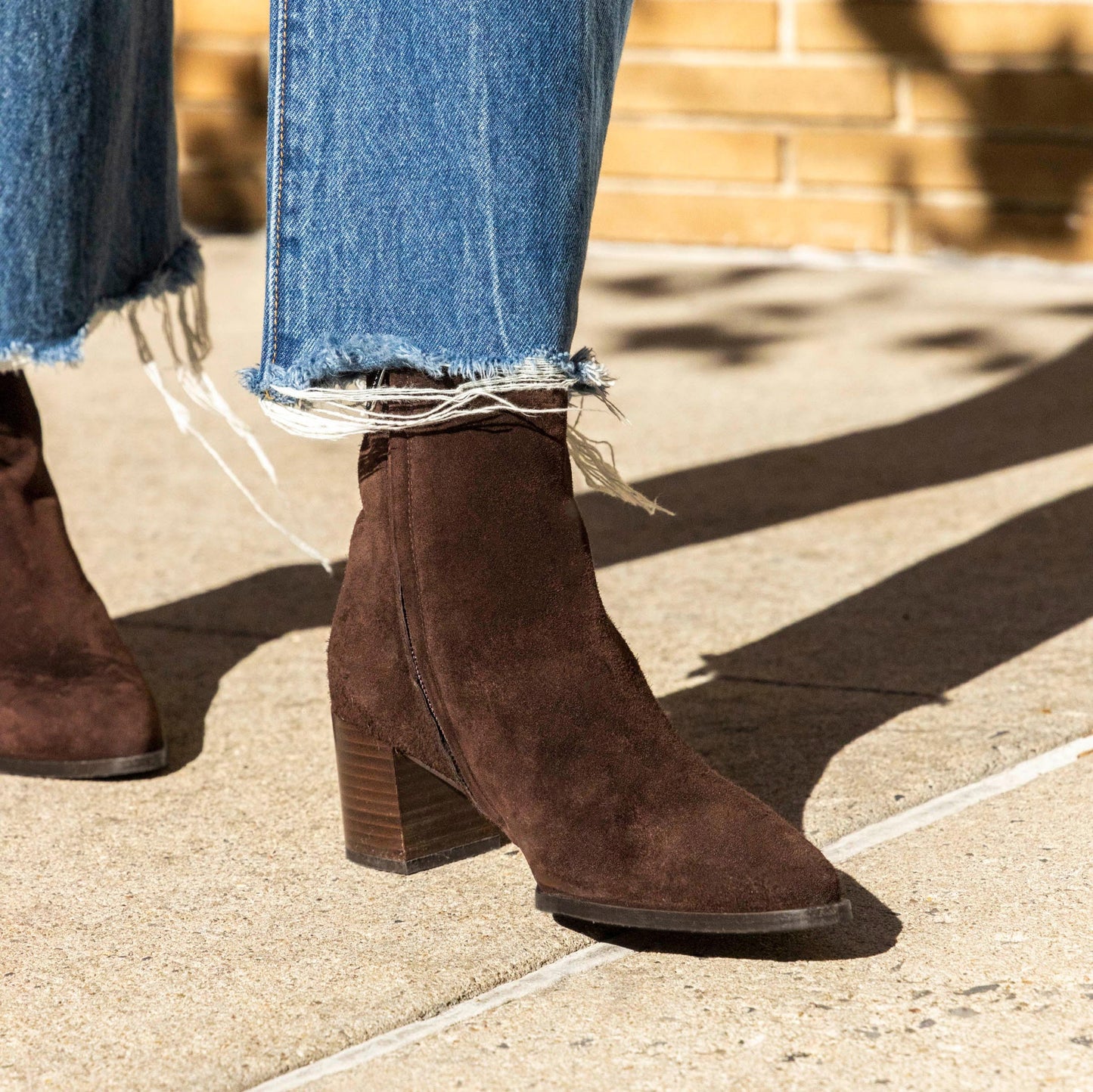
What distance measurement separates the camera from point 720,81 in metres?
4.74

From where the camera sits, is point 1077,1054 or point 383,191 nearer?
point 1077,1054

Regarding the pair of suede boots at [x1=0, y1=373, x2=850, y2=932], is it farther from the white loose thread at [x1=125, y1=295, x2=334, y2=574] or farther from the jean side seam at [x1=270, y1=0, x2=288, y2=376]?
the white loose thread at [x1=125, y1=295, x2=334, y2=574]

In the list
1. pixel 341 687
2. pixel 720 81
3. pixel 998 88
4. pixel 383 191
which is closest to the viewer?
pixel 383 191

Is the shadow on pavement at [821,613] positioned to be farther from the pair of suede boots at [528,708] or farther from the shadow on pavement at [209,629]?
the pair of suede boots at [528,708]

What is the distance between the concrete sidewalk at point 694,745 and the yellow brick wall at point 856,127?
1097 mm

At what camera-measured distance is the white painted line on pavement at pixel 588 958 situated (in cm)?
117

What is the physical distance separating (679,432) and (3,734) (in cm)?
176

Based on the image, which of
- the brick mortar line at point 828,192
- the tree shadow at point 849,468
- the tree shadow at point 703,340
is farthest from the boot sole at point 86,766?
the brick mortar line at point 828,192

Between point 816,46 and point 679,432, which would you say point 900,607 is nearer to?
point 679,432

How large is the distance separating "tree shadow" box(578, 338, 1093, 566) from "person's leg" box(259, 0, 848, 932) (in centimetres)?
111

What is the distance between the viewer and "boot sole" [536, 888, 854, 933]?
4.04 feet

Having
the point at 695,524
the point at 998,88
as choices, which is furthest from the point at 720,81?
the point at 695,524

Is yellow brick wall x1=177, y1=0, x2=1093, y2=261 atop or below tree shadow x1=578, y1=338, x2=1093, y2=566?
atop

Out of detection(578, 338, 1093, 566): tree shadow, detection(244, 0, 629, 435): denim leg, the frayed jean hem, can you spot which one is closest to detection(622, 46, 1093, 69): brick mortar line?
detection(578, 338, 1093, 566): tree shadow
